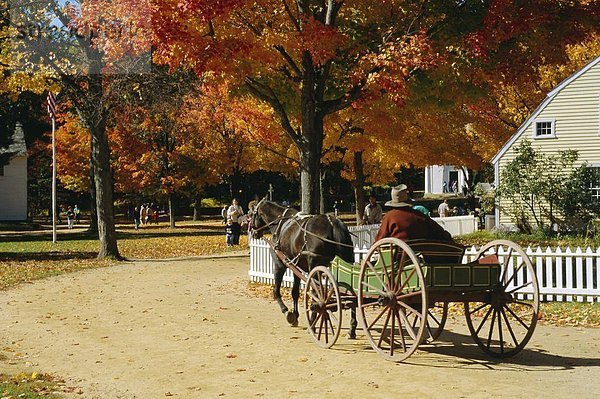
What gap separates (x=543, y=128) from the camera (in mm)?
32688

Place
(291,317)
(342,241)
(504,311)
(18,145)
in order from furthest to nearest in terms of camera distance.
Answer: (18,145), (291,317), (342,241), (504,311)

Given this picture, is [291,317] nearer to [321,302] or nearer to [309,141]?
[321,302]

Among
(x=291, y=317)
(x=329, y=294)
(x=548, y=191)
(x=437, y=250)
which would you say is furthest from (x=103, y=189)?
(x=437, y=250)

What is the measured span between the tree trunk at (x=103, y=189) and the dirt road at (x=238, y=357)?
10.4 m

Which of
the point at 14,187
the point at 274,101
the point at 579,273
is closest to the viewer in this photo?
the point at 579,273

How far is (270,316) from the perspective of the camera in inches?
568

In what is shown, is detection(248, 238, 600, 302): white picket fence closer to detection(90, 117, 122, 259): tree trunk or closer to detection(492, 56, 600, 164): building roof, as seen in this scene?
detection(90, 117, 122, 259): tree trunk

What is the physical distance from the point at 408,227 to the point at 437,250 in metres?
0.51

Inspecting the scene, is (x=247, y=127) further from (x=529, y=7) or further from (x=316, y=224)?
(x=316, y=224)

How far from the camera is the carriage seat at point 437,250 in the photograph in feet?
32.5

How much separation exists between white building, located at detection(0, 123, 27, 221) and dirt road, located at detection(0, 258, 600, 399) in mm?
45906

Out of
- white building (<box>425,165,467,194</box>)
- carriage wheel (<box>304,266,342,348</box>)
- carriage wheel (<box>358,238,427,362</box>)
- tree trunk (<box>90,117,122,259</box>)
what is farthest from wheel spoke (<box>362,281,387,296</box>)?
white building (<box>425,165,467,194</box>)

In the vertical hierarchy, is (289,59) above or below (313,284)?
above

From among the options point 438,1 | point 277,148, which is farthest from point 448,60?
point 277,148
